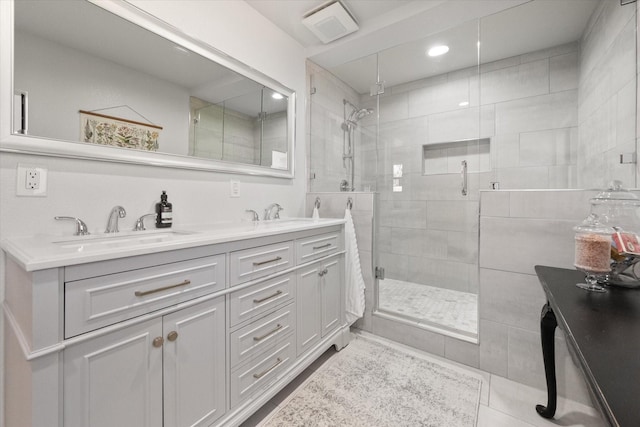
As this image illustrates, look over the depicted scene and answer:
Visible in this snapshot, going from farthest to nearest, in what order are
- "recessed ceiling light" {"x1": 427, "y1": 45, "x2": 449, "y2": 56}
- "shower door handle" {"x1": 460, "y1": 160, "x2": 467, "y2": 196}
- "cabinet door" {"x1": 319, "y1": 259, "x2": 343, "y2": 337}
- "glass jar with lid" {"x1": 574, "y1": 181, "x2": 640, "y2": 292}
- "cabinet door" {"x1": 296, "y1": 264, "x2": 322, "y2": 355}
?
"shower door handle" {"x1": 460, "y1": 160, "x2": 467, "y2": 196} < "recessed ceiling light" {"x1": 427, "y1": 45, "x2": 449, "y2": 56} < "cabinet door" {"x1": 319, "y1": 259, "x2": 343, "y2": 337} < "cabinet door" {"x1": 296, "y1": 264, "x2": 322, "y2": 355} < "glass jar with lid" {"x1": 574, "y1": 181, "x2": 640, "y2": 292}

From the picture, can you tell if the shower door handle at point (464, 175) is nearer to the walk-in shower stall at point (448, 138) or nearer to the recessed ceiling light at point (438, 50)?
the walk-in shower stall at point (448, 138)

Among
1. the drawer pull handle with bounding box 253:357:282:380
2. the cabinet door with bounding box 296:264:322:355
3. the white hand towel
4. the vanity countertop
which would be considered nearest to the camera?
the vanity countertop

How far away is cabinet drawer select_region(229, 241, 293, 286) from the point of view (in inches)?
46.6

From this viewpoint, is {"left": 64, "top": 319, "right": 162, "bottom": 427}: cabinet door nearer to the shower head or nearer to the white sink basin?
the white sink basin

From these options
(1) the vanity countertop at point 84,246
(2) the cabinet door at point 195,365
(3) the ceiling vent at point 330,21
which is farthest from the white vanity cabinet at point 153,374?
(3) the ceiling vent at point 330,21

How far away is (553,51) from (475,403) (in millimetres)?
2813

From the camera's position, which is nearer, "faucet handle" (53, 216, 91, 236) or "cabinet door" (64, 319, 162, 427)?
"cabinet door" (64, 319, 162, 427)

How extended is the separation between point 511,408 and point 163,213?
2.14m

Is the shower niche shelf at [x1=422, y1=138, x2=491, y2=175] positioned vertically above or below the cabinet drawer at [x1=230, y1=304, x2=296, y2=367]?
above

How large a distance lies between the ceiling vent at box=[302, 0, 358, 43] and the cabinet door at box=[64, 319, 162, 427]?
2205 millimetres

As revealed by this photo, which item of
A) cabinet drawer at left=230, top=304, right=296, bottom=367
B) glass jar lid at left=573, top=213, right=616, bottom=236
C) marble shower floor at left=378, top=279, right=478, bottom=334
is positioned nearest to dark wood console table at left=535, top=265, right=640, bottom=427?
glass jar lid at left=573, top=213, right=616, bottom=236

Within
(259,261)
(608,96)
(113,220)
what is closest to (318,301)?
(259,261)

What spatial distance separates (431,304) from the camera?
7.92 feet

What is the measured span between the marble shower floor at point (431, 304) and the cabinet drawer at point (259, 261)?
1.17 m
